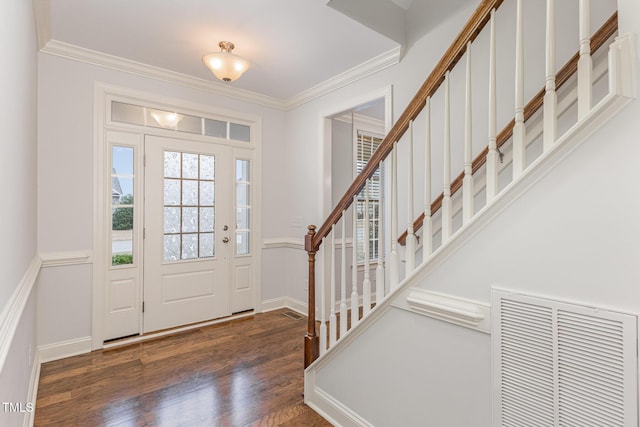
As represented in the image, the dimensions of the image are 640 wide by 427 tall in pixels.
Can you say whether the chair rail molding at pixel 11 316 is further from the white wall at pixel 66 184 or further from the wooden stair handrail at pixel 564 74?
the wooden stair handrail at pixel 564 74

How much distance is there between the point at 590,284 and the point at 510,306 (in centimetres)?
26

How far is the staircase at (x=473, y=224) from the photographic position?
108cm

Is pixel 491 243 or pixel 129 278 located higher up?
pixel 491 243

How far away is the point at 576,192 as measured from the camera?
104 cm

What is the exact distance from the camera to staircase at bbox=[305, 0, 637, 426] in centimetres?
108

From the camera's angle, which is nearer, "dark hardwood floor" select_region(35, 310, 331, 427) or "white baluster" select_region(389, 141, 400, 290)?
"white baluster" select_region(389, 141, 400, 290)

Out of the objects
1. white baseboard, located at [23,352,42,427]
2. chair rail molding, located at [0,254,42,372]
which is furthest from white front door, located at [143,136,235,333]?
chair rail molding, located at [0,254,42,372]

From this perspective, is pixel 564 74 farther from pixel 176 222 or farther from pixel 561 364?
pixel 176 222

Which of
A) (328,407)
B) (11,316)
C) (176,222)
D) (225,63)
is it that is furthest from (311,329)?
(225,63)

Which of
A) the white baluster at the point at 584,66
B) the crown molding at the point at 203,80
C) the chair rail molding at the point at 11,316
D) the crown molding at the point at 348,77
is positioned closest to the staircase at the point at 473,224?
the white baluster at the point at 584,66

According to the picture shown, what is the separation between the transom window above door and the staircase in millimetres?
2151

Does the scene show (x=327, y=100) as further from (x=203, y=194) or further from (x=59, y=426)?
(x=59, y=426)

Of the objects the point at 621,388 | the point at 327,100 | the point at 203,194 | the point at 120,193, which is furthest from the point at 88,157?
the point at 621,388

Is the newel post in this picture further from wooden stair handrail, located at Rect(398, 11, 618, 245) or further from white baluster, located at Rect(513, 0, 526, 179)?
white baluster, located at Rect(513, 0, 526, 179)
